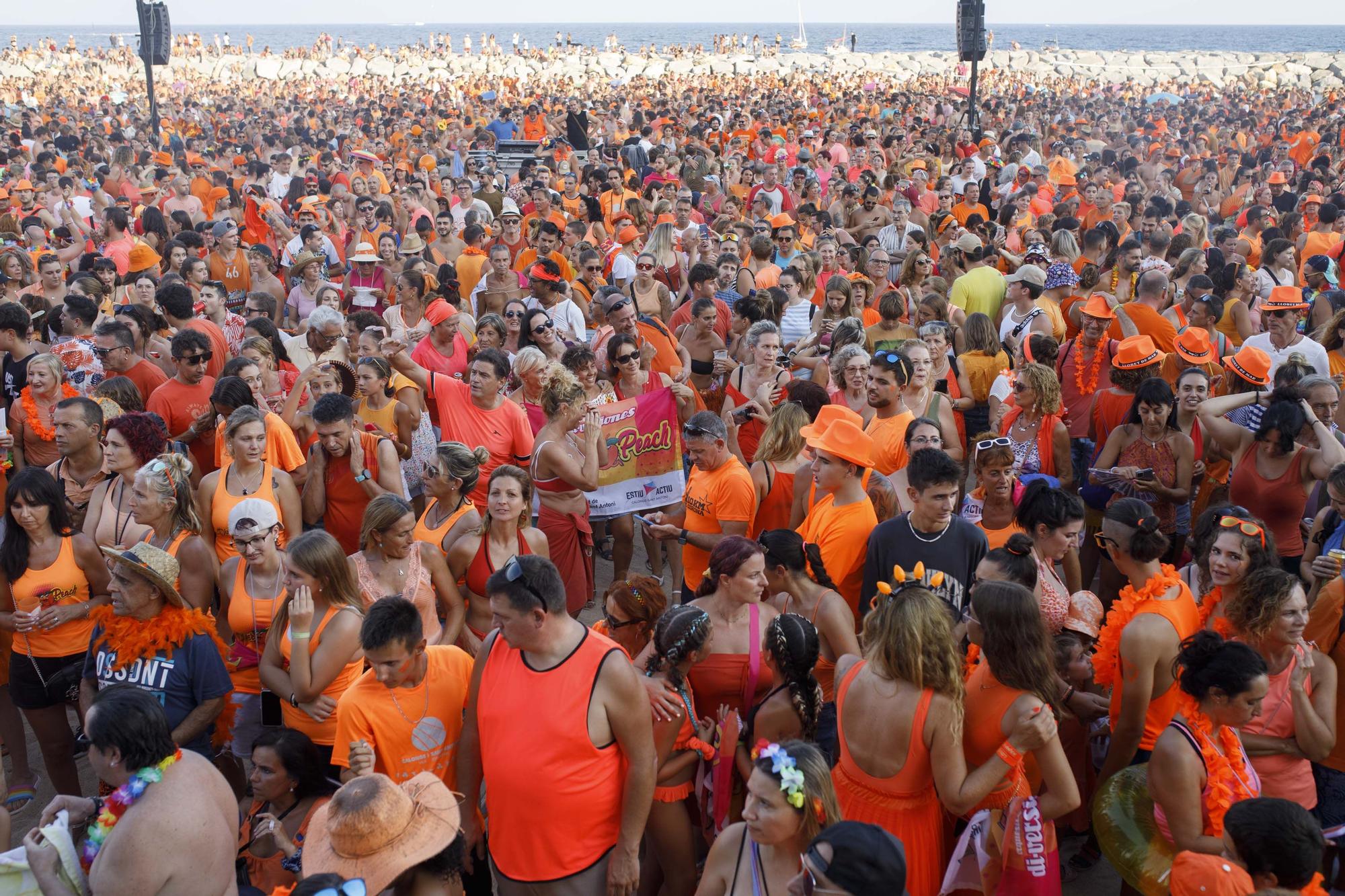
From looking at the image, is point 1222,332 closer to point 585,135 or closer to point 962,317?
point 962,317

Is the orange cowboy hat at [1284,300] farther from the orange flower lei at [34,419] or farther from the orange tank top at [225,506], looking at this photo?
the orange flower lei at [34,419]

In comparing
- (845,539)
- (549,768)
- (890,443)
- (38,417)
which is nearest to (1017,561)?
(845,539)

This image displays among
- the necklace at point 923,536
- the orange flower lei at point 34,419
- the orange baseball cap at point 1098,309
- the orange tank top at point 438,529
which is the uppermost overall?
the orange baseball cap at point 1098,309

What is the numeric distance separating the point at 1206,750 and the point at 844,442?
181 centimetres

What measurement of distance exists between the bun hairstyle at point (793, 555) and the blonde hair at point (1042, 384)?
208cm

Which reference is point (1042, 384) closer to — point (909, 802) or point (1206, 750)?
point (1206, 750)

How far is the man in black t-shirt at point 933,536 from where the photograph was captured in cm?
417

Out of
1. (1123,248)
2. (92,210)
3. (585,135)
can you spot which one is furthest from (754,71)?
(1123,248)

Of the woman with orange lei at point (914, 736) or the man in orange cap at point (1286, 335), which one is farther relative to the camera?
the man in orange cap at point (1286, 335)

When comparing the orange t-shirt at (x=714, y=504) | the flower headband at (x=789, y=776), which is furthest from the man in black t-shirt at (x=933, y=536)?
the flower headband at (x=789, y=776)

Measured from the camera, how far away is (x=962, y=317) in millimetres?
8039

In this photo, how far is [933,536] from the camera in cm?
423

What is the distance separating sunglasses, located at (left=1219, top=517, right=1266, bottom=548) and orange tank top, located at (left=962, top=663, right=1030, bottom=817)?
1.35 metres

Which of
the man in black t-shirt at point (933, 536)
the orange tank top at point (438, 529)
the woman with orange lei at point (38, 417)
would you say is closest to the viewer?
the man in black t-shirt at point (933, 536)
